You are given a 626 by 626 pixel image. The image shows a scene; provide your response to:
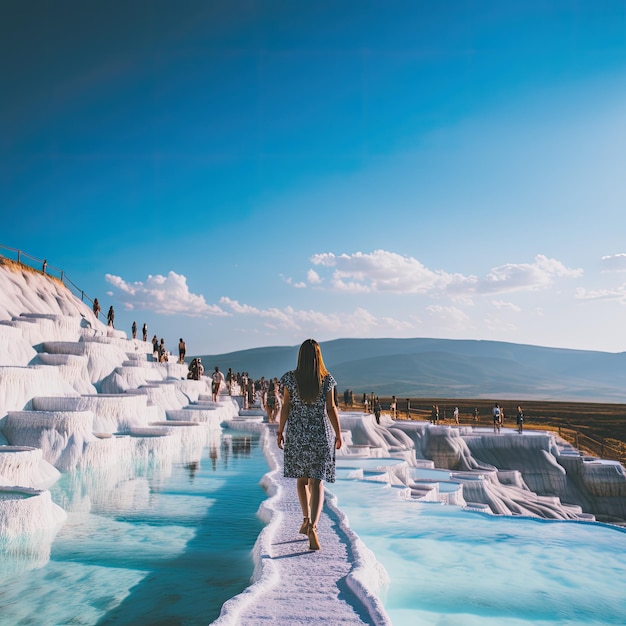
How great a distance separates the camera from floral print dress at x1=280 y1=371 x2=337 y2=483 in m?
4.62

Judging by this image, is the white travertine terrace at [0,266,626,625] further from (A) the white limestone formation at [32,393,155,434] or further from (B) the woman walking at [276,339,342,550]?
(B) the woman walking at [276,339,342,550]

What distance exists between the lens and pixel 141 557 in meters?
5.43

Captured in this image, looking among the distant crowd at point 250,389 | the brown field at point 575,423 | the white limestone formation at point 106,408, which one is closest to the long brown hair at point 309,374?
the white limestone formation at point 106,408

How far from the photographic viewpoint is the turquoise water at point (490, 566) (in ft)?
13.9

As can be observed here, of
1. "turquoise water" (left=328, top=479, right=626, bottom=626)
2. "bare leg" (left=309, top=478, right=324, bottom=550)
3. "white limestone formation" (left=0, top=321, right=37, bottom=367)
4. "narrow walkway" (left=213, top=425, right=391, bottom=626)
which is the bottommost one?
"turquoise water" (left=328, top=479, right=626, bottom=626)

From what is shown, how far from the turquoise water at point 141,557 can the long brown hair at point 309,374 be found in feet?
5.09

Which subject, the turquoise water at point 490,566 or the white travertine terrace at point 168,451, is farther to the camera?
the white travertine terrace at point 168,451

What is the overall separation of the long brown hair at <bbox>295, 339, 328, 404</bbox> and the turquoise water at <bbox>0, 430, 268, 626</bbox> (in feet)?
5.09

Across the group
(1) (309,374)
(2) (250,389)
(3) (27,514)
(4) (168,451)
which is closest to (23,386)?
(4) (168,451)

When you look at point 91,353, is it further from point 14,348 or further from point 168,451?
point 168,451

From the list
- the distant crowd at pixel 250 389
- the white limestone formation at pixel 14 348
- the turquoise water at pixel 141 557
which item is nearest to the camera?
the turquoise water at pixel 141 557

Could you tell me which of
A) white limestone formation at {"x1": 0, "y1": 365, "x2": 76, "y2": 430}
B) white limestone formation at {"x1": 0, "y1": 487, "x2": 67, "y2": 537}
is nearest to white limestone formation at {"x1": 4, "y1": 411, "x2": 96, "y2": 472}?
white limestone formation at {"x1": 0, "y1": 365, "x2": 76, "y2": 430}

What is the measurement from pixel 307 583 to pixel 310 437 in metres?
1.09

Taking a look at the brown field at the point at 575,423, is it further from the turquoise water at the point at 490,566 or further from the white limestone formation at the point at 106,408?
the turquoise water at the point at 490,566
